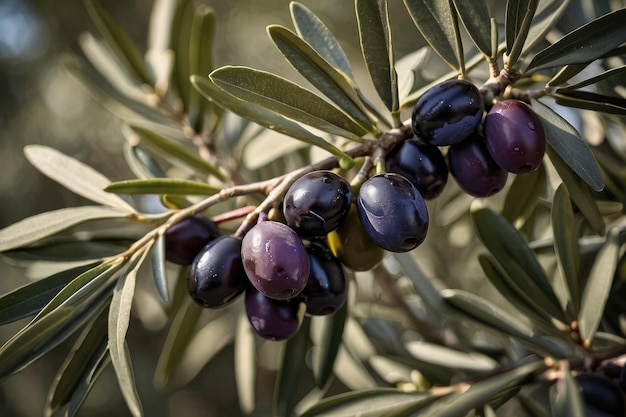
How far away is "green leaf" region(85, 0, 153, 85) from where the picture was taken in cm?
87

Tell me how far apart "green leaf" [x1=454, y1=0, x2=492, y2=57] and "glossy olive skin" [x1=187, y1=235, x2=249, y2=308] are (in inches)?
11.6

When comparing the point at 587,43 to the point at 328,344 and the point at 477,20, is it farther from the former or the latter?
the point at 328,344

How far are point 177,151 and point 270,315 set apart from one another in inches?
12.8

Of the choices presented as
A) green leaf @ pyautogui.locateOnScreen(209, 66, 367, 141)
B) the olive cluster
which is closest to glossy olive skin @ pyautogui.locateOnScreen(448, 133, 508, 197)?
the olive cluster

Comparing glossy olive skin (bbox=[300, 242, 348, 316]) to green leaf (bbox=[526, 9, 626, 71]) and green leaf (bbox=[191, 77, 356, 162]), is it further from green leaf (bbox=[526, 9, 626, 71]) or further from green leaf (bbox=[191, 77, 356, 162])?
green leaf (bbox=[526, 9, 626, 71])

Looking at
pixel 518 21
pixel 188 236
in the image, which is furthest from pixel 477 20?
pixel 188 236

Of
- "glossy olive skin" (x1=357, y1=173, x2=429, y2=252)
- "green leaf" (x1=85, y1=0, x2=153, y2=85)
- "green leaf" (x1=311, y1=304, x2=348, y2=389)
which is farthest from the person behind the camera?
"green leaf" (x1=85, y1=0, x2=153, y2=85)

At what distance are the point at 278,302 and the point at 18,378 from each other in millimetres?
1300

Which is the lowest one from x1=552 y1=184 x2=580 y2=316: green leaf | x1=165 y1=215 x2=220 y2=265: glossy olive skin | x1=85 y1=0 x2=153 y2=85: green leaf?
x1=552 y1=184 x2=580 y2=316: green leaf

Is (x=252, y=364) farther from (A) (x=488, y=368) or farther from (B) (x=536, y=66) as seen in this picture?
(B) (x=536, y=66)

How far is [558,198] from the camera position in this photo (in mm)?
566

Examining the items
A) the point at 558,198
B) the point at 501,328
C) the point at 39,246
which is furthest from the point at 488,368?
the point at 39,246

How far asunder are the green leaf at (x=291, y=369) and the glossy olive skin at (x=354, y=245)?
205 mm

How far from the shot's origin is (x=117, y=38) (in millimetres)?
886
